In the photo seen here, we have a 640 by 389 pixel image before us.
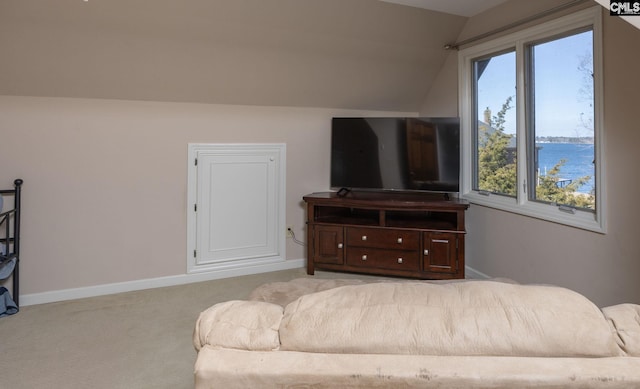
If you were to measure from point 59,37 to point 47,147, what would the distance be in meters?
0.85

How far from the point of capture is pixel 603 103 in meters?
2.37

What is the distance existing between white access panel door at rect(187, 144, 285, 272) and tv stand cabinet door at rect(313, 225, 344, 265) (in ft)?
1.41

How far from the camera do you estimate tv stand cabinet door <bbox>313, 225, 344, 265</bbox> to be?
11.8 ft

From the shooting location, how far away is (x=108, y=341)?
239cm

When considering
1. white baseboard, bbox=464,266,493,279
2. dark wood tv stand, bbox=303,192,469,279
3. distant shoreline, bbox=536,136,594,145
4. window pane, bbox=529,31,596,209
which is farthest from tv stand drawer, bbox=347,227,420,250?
distant shoreline, bbox=536,136,594,145

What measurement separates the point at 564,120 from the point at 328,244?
216 cm

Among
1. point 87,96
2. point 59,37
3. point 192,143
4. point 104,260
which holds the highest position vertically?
point 59,37

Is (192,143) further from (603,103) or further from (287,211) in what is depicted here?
(603,103)

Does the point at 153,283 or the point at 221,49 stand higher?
the point at 221,49

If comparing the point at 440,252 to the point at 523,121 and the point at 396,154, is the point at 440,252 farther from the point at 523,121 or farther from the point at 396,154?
the point at 523,121

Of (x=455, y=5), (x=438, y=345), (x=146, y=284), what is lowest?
(x=146, y=284)

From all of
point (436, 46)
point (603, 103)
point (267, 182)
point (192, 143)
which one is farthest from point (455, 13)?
point (192, 143)

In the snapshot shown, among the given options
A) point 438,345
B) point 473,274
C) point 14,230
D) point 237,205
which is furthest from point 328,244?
point 438,345

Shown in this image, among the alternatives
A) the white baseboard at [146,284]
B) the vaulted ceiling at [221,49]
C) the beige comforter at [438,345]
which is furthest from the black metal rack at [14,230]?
the beige comforter at [438,345]
